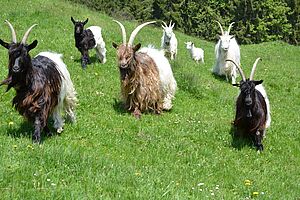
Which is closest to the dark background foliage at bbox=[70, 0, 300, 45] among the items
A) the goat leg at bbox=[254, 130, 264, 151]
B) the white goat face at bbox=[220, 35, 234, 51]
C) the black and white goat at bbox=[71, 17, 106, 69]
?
the white goat face at bbox=[220, 35, 234, 51]

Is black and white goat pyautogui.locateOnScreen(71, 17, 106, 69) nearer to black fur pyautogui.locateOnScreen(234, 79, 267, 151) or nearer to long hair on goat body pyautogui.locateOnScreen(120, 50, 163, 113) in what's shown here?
long hair on goat body pyautogui.locateOnScreen(120, 50, 163, 113)

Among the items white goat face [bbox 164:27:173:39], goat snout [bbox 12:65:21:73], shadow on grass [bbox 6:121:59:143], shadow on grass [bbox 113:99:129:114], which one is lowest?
shadow on grass [bbox 113:99:129:114]

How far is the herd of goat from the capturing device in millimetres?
7348

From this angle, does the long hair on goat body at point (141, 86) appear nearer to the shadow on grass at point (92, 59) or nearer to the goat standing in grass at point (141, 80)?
the goat standing in grass at point (141, 80)

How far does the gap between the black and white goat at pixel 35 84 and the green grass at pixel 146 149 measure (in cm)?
33

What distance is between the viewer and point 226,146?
9.31 m

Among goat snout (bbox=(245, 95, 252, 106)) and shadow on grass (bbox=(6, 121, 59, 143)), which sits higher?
goat snout (bbox=(245, 95, 252, 106))

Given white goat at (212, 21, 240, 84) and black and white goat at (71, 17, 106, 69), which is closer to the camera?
black and white goat at (71, 17, 106, 69)

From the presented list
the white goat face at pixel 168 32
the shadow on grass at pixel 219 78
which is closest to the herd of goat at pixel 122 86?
the shadow on grass at pixel 219 78

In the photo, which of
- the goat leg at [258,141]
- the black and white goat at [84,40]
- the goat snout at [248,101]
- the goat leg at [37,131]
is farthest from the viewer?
the black and white goat at [84,40]

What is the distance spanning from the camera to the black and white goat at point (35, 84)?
716 centimetres

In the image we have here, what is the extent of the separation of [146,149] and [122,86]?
9.30 feet

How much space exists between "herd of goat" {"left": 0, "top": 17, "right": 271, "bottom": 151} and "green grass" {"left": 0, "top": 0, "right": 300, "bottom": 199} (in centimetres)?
29

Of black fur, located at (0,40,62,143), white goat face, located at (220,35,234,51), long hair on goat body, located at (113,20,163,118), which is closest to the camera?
black fur, located at (0,40,62,143)
